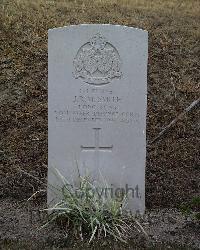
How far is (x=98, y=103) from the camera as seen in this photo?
253 inches

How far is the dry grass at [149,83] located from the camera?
795 centimetres

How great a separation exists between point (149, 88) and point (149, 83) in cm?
14

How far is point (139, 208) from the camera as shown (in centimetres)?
661

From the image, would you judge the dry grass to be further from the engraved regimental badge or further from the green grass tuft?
the engraved regimental badge

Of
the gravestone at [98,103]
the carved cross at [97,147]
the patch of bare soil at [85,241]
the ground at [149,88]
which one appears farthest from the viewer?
the ground at [149,88]

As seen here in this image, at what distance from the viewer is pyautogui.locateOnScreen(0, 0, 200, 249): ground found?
25.5 ft

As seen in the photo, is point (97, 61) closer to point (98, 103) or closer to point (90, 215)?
point (98, 103)

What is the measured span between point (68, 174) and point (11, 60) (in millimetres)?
4300

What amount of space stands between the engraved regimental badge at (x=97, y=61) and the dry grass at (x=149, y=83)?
1732mm

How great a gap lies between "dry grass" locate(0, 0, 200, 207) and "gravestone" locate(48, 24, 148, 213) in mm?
970

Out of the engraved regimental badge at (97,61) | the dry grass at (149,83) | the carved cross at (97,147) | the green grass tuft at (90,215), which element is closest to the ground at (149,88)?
the dry grass at (149,83)

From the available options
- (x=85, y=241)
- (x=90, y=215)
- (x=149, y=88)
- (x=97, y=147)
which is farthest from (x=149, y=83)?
(x=85, y=241)

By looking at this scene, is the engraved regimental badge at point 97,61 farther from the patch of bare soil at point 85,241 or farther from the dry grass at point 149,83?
the dry grass at point 149,83

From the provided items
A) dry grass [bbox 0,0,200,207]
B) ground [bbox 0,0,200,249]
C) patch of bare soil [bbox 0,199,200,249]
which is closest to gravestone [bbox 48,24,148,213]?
patch of bare soil [bbox 0,199,200,249]
